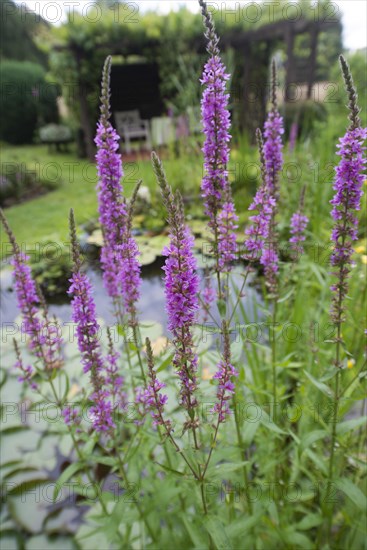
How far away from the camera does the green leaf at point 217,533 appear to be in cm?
160

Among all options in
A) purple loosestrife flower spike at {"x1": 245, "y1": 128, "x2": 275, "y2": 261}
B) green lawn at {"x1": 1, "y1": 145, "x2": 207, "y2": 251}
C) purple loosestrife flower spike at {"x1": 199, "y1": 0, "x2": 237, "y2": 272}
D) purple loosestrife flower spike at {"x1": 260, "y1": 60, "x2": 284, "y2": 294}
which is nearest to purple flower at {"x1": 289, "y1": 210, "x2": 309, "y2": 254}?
purple loosestrife flower spike at {"x1": 260, "y1": 60, "x2": 284, "y2": 294}

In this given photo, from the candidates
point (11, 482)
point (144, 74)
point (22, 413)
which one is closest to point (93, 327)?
point (11, 482)

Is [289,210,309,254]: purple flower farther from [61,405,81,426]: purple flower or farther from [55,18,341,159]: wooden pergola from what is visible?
[55,18,341,159]: wooden pergola

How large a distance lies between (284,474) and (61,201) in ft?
29.2

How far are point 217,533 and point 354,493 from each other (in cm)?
82

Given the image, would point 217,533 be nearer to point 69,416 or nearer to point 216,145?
point 69,416

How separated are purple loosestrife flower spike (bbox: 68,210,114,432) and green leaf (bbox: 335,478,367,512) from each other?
1284 mm

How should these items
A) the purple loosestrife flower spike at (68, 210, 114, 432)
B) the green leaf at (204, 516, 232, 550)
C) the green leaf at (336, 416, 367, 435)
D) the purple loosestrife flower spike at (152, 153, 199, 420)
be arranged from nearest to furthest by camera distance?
the purple loosestrife flower spike at (152, 153, 199, 420) → the green leaf at (204, 516, 232, 550) → the purple loosestrife flower spike at (68, 210, 114, 432) → the green leaf at (336, 416, 367, 435)


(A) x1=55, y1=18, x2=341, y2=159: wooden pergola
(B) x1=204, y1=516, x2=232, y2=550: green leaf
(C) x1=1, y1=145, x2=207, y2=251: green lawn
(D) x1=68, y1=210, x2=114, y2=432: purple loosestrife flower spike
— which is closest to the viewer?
(B) x1=204, y1=516, x2=232, y2=550: green leaf

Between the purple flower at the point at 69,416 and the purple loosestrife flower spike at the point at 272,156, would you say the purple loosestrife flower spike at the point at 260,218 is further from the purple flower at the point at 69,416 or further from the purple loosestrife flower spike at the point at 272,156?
the purple flower at the point at 69,416

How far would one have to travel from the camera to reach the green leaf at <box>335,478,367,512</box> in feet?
6.33

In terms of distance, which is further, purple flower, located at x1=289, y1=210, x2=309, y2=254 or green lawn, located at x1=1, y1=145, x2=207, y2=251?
green lawn, located at x1=1, y1=145, x2=207, y2=251

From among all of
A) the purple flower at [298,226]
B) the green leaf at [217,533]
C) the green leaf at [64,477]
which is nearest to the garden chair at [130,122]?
the purple flower at [298,226]

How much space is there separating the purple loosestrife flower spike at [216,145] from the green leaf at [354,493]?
4.37ft
